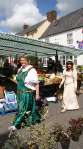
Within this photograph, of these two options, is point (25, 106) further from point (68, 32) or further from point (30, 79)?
point (68, 32)

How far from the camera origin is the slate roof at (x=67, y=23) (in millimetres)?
42125

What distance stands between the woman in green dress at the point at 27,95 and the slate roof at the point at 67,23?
107 ft

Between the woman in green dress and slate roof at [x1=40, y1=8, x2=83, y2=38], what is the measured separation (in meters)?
32.6

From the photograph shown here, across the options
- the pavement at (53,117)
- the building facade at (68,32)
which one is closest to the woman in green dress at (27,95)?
the pavement at (53,117)

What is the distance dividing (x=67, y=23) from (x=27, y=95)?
37.6 m

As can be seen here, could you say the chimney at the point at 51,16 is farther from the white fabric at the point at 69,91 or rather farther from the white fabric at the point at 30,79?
the white fabric at the point at 30,79

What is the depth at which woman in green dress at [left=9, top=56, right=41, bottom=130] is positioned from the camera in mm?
8109

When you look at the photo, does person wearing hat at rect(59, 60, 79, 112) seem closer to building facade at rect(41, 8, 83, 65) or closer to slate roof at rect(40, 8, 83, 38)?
building facade at rect(41, 8, 83, 65)

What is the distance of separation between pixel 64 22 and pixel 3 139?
131 feet

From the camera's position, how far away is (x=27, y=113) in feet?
27.1

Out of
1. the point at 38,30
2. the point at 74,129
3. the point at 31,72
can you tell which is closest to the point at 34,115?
the point at 31,72

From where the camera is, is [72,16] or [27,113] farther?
[72,16]

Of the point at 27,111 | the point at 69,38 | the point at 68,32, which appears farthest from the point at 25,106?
the point at 68,32

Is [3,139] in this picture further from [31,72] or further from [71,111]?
[71,111]
